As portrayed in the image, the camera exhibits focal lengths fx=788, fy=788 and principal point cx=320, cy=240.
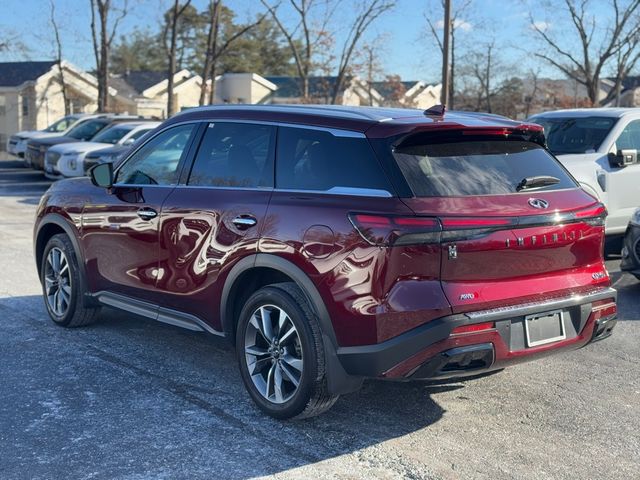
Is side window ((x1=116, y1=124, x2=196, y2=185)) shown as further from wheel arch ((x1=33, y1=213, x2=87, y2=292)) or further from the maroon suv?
wheel arch ((x1=33, y1=213, x2=87, y2=292))

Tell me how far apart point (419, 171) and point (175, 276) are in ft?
6.30

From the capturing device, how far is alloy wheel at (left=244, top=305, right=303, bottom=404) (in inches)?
175

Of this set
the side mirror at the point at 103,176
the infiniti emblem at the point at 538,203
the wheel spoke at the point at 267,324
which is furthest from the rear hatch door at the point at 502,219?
the side mirror at the point at 103,176

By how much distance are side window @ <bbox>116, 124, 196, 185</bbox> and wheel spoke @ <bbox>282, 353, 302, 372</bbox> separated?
1.60 meters

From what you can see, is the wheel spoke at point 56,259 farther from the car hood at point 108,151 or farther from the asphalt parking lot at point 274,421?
the car hood at point 108,151

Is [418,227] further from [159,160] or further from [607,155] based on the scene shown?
[607,155]

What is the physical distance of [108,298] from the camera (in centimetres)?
596

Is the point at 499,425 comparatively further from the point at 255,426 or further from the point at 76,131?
the point at 76,131

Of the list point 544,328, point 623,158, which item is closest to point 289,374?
point 544,328

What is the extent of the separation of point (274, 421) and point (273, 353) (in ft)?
1.28

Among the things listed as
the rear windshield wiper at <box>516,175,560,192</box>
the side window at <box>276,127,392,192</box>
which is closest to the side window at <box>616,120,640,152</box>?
the rear windshield wiper at <box>516,175,560,192</box>

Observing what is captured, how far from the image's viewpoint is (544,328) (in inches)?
169

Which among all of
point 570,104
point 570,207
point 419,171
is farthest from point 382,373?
point 570,104

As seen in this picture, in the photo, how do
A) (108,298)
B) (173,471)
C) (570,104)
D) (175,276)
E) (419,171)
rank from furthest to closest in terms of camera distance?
1. (570,104)
2. (108,298)
3. (175,276)
4. (419,171)
5. (173,471)
